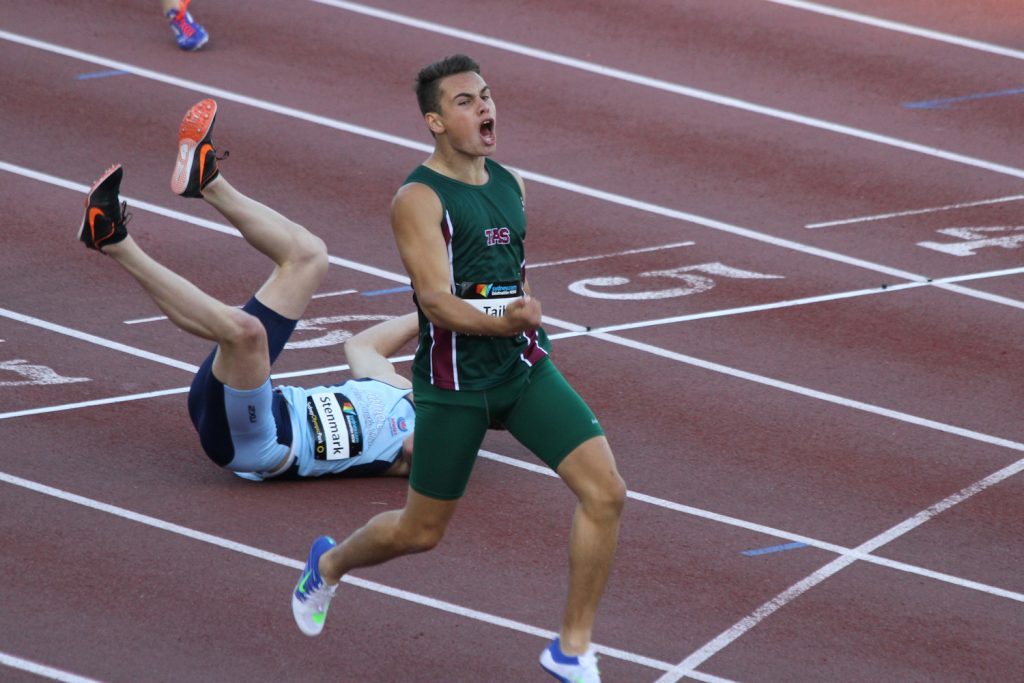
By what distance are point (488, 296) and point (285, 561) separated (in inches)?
77.6

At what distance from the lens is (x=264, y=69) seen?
1459 cm

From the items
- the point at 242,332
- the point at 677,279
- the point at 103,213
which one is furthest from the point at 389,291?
the point at 103,213

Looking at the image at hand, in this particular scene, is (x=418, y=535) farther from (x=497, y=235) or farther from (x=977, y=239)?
(x=977, y=239)

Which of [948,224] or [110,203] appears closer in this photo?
[110,203]

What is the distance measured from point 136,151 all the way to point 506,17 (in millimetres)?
4302

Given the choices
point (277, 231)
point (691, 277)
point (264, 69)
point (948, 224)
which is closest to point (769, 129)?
point (948, 224)

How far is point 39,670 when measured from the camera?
6.53 metres

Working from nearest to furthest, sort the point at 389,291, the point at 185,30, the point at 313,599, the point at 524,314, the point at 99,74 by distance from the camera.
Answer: the point at 524,314
the point at 313,599
the point at 389,291
the point at 99,74
the point at 185,30

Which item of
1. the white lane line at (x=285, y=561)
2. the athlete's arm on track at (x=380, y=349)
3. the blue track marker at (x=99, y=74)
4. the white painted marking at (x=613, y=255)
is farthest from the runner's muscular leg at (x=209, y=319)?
the blue track marker at (x=99, y=74)

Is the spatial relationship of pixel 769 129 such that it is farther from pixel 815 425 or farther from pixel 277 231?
pixel 277 231

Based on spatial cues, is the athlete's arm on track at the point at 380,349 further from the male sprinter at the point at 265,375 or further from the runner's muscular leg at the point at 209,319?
the runner's muscular leg at the point at 209,319

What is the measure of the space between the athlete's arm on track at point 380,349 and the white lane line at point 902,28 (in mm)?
8273

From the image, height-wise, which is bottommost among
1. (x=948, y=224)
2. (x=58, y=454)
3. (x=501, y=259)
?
(x=58, y=454)

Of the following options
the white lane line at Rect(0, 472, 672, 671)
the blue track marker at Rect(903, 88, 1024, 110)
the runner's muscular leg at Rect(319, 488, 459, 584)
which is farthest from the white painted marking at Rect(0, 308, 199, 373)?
the blue track marker at Rect(903, 88, 1024, 110)
